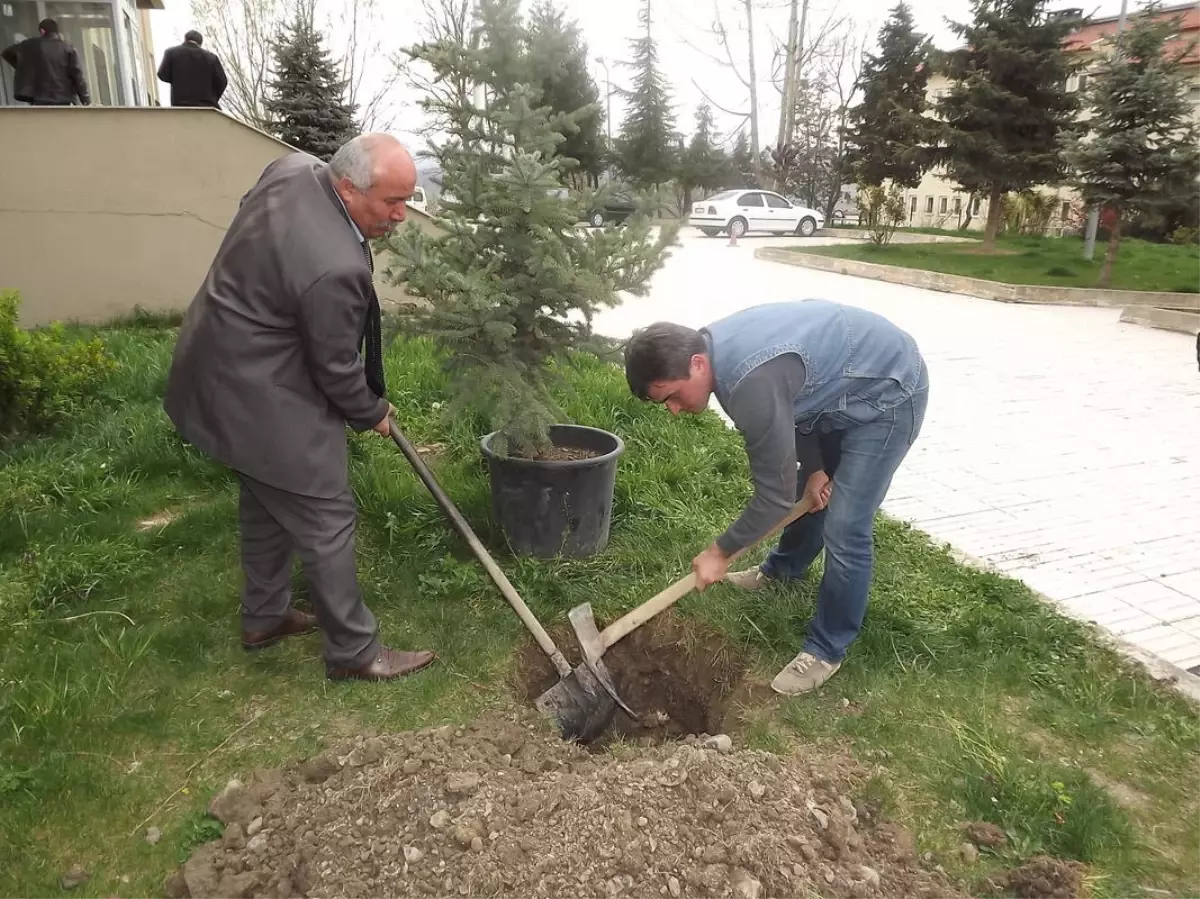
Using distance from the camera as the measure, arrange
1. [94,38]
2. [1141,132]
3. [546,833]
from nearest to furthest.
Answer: [546,833], [1141,132], [94,38]

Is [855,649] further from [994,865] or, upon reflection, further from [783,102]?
[783,102]

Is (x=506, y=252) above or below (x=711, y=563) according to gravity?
above

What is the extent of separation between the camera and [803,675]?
→ 3.12m

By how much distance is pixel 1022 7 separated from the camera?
16266 mm

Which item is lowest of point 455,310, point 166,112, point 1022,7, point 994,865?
point 994,865

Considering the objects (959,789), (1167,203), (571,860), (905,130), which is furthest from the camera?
(905,130)

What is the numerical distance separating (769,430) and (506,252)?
5.96 feet

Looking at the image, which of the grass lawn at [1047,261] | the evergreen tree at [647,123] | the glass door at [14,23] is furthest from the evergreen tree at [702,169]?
the glass door at [14,23]

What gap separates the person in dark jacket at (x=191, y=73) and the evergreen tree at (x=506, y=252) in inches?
295

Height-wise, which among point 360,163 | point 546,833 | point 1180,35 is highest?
point 1180,35

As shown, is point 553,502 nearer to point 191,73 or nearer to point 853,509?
point 853,509

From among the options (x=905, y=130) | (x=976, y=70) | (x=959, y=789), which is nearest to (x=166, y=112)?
(x=959, y=789)

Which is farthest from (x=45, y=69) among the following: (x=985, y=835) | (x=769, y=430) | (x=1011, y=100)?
(x=1011, y=100)

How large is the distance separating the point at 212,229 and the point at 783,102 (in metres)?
28.3
